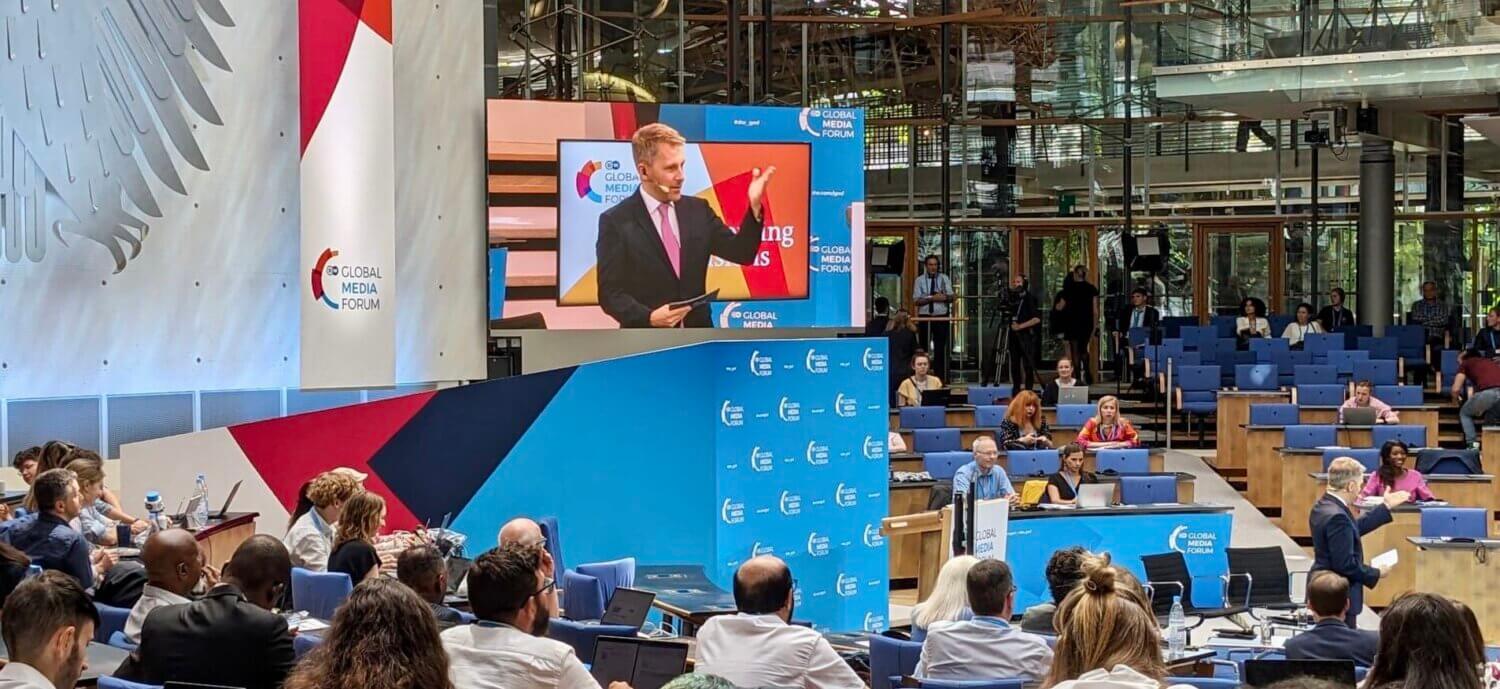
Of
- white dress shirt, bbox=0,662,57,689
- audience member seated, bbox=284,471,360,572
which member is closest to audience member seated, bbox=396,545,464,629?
white dress shirt, bbox=0,662,57,689

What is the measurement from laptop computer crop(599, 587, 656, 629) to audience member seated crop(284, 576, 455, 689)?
3404 millimetres

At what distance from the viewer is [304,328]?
11469 mm

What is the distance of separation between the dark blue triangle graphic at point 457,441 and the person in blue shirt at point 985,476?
3054 millimetres

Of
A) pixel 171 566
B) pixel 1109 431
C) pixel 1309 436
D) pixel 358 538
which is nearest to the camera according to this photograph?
pixel 171 566

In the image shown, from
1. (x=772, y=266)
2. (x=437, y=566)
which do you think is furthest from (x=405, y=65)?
(x=437, y=566)

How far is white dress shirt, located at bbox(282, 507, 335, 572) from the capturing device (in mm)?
8180

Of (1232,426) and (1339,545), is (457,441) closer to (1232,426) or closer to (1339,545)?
(1339,545)

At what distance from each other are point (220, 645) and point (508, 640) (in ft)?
3.32

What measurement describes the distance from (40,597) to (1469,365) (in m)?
17.4

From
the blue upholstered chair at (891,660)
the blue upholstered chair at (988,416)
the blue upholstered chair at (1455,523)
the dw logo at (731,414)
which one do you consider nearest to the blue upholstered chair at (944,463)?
the dw logo at (731,414)

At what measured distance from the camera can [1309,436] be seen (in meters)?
15.2

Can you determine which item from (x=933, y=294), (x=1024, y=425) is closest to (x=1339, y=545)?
(x=1024, y=425)

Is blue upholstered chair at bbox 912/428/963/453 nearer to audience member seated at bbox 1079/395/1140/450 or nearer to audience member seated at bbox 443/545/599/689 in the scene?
audience member seated at bbox 1079/395/1140/450

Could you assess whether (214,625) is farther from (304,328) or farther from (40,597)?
(304,328)
